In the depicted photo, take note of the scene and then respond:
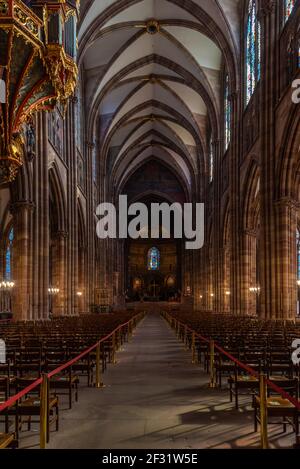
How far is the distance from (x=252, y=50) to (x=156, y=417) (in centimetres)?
2844

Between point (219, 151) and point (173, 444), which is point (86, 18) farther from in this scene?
point (173, 444)

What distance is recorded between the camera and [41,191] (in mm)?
25594

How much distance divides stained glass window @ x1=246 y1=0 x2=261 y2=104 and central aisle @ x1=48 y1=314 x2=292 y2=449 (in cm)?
2265

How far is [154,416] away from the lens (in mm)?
8062

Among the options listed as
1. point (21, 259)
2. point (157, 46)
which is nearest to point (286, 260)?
point (21, 259)

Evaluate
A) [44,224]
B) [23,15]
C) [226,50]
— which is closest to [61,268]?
[44,224]

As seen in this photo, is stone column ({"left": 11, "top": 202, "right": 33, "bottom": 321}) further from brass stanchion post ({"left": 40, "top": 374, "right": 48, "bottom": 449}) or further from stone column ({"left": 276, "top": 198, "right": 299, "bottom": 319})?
→ brass stanchion post ({"left": 40, "top": 374, "right": 48, "bottom": 449})

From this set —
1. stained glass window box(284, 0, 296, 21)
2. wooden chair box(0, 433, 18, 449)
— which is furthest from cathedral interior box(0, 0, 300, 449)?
stained glass window box(284, 0, 296, 21)

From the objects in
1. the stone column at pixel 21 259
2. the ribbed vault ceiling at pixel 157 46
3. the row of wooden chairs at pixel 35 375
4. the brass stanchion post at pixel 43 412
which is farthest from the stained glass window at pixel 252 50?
the brass stanchion post at pixel 43 412

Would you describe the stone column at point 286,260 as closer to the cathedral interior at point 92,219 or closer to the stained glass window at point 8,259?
the cathedral interior at point 92,219

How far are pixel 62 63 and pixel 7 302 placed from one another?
3471cm

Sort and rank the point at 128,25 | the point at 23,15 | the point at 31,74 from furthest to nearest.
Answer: the point at 128,25 → the point at 31,74 → the point at 23,15

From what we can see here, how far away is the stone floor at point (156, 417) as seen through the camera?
21.7 ft

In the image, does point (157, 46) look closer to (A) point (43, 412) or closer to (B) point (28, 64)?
(B) point (28, 64)
